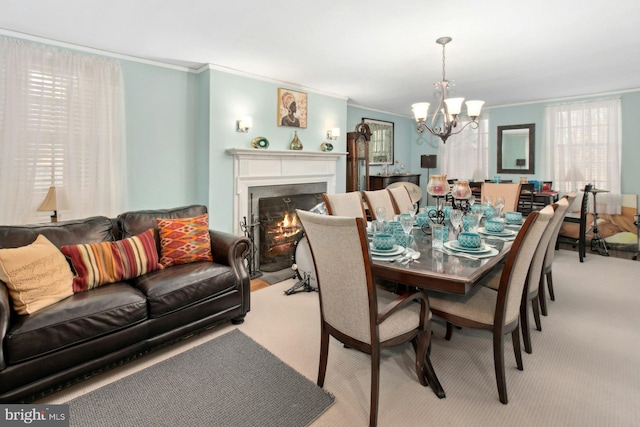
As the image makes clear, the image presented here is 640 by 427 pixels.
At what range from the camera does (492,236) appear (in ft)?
7.91

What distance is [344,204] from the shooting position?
9.86ft

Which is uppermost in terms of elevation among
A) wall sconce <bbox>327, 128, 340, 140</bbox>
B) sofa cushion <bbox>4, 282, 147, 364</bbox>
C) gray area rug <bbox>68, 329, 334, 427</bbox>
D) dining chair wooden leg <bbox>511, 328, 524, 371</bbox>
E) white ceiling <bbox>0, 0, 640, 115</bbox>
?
white ceiling <bbox>0, 0, 640, 115</bbox>

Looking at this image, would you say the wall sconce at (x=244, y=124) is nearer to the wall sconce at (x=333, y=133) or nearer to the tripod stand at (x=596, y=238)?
the wall sconce at (x=333, y=133)

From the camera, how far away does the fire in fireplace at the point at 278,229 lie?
165 inches

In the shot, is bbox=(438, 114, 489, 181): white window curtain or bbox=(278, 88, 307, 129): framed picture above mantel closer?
→ bbox=(278, 88, 307, 129): framed picture above mantel

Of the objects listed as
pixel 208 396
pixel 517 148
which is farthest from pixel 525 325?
pixel 517 148

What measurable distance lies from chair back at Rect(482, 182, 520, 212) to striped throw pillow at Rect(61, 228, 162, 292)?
3.66 meters

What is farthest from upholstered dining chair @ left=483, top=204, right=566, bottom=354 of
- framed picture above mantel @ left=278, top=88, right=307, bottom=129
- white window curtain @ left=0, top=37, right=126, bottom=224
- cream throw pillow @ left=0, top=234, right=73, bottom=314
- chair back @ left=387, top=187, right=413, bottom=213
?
white window curtain @ left=0, top=37, right=126, bottom=224

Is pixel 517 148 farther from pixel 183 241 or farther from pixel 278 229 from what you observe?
pixel 183 241

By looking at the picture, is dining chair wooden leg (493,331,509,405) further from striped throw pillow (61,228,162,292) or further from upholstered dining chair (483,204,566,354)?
striped throw pillow (61,228,162,292)

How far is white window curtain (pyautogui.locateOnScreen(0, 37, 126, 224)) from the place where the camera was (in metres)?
2.77

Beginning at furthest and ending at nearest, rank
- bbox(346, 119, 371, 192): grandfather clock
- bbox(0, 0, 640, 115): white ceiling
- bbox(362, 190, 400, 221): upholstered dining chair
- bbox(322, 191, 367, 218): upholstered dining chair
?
bbox(346, 119, 371, 192): grandfather clock
bbox(362, 190, 400, 221): upholstered dining chair
bbox(322, 191, 367, 218): upholstered dining chair
bbox(0, 0, 640, 115): white ceiling

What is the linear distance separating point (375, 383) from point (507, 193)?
3.27 m

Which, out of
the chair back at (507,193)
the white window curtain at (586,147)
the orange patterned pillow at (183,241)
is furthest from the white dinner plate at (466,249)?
the white window curtain at (586,147)
